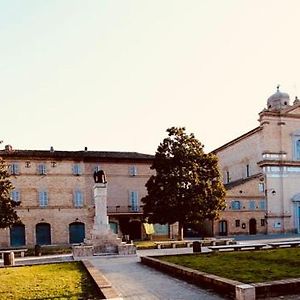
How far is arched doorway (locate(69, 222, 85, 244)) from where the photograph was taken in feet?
144

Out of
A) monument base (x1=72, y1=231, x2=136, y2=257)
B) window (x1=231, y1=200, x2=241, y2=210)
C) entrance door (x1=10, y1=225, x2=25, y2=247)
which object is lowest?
entrance door (x1=10, y1=225, x2=25, y2=247)

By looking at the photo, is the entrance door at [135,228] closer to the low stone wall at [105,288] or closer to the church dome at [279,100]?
the church dome at [279,100]

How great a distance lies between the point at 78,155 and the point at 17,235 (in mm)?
9607

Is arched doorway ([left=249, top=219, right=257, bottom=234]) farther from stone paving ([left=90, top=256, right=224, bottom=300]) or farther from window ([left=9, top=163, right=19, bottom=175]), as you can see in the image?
stone paving ([left=90, top=256, right=224, bottom=300])

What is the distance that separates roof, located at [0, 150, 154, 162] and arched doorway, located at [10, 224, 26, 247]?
22.0ft

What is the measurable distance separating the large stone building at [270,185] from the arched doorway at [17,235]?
820 inches

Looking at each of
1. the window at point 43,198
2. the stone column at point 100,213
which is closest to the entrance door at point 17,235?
the window at point 43,198

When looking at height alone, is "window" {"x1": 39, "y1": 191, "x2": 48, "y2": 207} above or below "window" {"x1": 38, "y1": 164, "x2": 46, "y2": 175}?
below

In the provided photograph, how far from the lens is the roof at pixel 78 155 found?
42.5 metres

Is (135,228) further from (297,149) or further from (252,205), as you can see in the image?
(297,149)

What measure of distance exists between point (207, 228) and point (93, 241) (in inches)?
1057

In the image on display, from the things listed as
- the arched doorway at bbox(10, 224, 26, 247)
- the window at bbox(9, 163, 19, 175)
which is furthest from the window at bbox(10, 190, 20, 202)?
the arched doorway at bbox(10, 224, 26, 247)

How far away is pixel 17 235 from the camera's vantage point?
139ft

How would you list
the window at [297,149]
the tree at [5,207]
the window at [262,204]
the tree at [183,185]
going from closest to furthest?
the tree at [5,207]
the tree at [183,185]
the window at [262,204]
the window at [297,149]
